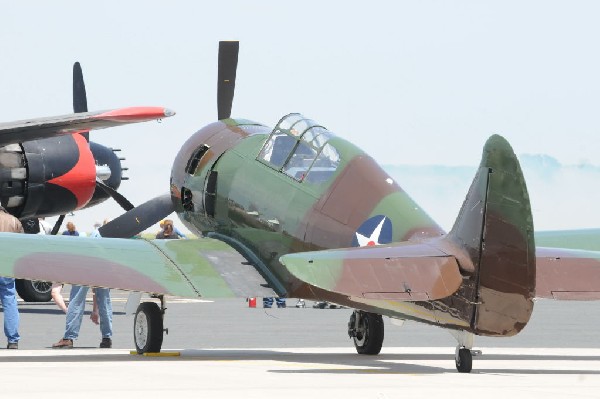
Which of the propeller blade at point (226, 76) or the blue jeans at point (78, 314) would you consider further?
the propeller blade at point (226, 76)

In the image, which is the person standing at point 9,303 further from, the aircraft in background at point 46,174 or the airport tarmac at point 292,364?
the aircraft in background at point 46,174

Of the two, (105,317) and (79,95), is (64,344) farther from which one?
(79,95)

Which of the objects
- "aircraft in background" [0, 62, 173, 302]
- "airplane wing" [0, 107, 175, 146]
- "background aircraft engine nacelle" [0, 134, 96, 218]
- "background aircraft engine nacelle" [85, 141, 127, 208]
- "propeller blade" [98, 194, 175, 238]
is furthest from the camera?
"background aircraft engine nacelle" [85, 141, 127, 208]

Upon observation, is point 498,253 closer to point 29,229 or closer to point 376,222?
point 376,222

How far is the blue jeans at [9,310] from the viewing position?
52.3 ft

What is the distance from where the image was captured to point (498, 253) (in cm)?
1102

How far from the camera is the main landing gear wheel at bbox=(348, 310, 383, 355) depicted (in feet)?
50.1

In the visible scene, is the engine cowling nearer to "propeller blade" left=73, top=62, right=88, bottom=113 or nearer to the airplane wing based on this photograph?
the airplane wing

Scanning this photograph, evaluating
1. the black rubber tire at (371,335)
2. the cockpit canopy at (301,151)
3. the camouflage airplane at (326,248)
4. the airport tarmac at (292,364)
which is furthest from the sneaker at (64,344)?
the black rubber tire at (371,335)

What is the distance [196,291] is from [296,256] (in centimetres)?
256

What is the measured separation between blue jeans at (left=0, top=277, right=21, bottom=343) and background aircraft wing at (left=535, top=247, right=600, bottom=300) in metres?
6.82

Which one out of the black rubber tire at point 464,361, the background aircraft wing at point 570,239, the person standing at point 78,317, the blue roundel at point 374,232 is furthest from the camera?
the person standing at point 78,317

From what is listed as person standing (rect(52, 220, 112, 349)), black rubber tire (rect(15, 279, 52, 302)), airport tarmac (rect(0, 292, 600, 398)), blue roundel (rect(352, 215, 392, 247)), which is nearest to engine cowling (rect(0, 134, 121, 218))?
black rubber tire (rect(15, 279, 52, 302))

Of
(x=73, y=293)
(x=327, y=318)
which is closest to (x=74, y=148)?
(x=327, y=318)
